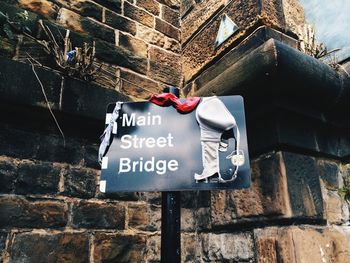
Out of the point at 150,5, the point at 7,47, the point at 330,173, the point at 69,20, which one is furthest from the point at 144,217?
the point at 150,5

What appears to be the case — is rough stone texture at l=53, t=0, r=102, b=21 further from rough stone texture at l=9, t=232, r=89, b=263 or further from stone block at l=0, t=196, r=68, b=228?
rough stone texture at l=9, t=232, r=89, b=263

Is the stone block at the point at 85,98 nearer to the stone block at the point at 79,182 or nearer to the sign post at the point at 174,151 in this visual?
the stone block at the point at 79,182

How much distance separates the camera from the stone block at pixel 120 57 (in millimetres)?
2113

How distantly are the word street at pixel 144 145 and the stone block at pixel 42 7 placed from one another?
122cm

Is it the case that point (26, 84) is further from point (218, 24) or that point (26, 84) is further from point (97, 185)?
point (218, 24)

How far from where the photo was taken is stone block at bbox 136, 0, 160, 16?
2525mm

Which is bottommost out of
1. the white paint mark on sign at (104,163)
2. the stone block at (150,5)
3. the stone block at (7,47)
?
the white paint mark on sign at (104,163)

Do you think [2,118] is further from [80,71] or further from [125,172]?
[125,172]

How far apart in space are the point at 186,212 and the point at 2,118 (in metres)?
1.27

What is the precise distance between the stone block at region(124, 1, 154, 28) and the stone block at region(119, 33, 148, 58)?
0.68ft

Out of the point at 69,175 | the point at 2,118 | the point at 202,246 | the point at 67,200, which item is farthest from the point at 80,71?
the point at 202,246

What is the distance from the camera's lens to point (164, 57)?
2523 mm

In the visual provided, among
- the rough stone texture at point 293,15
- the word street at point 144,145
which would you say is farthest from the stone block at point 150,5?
the word street at point 144,145

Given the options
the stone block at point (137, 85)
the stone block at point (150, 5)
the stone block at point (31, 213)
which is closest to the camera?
the stone block at point (31, 213)
